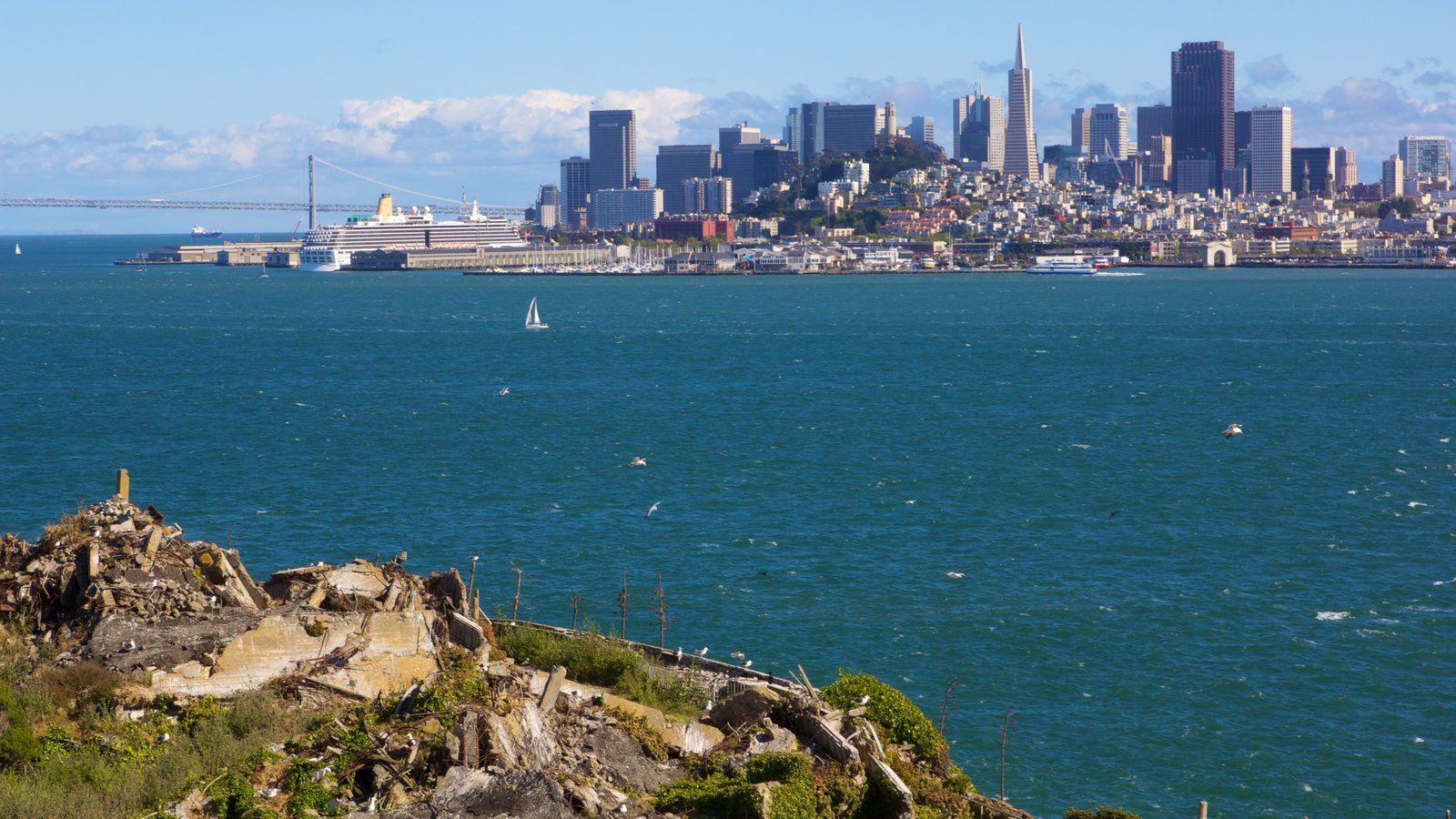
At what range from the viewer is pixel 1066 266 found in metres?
150

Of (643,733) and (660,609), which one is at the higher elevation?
(643,733)

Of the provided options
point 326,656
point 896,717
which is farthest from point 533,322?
point 896,717

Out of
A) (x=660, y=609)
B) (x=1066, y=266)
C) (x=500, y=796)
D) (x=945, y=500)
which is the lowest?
(x=660, y=609)

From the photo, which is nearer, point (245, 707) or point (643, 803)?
point (643, 803)

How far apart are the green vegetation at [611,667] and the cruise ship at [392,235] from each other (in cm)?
15603

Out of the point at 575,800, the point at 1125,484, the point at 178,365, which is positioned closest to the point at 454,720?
the point at 575,800

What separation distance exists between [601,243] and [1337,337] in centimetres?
13264

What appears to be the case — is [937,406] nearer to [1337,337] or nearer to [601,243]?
[1337,337]

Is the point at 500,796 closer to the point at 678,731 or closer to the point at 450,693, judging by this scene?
the point at 450,693

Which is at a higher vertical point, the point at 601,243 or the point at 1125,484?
the point at 601,243

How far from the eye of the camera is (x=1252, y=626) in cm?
1962

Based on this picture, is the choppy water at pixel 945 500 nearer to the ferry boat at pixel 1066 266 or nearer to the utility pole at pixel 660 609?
the utility pole at pixel 660 609

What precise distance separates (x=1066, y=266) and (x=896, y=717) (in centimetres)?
14423

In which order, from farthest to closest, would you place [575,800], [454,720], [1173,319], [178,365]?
1. [1173,319]
2. [178,365]
3. [454,720]
4. [575,800]
